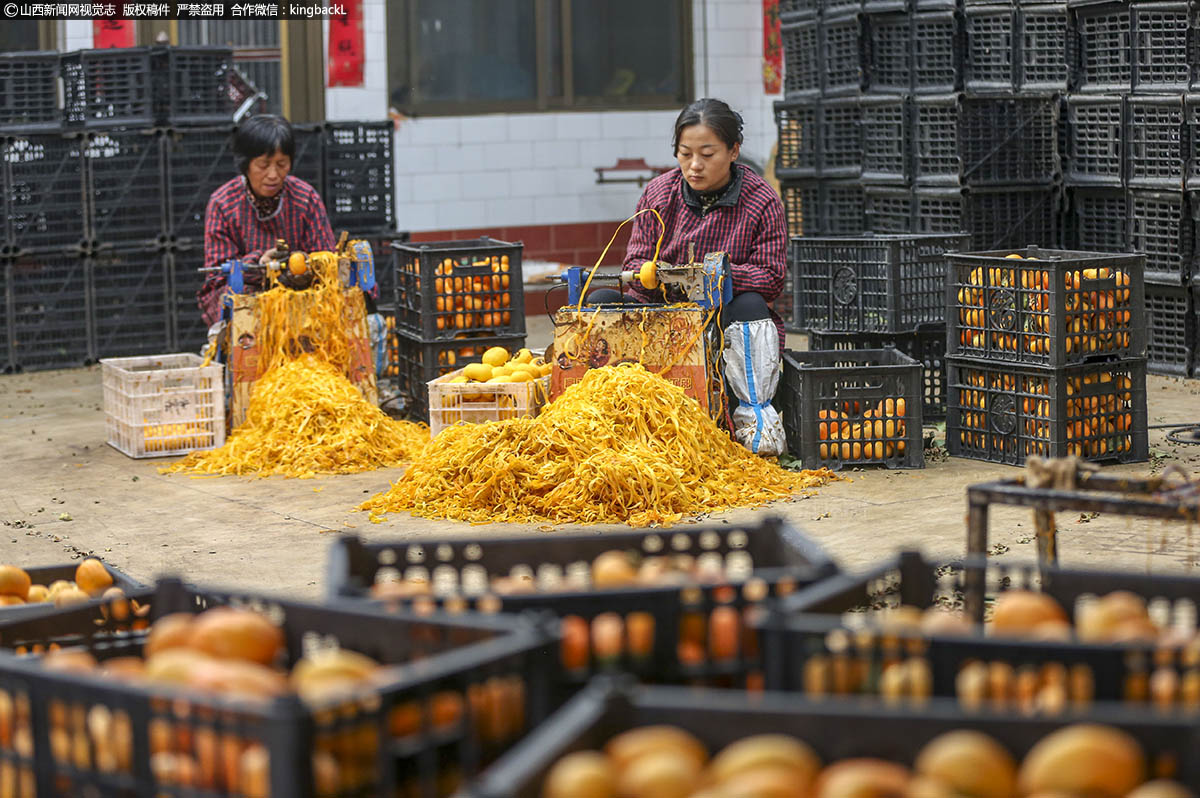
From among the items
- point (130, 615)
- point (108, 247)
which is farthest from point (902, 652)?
point (108, 247)

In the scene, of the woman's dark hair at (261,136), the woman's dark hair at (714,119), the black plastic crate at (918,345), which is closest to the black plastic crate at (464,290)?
the woman's dark hair at (261,136)

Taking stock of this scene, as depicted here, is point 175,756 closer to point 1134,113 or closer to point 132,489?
point 132,489

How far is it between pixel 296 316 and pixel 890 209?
4359 mm

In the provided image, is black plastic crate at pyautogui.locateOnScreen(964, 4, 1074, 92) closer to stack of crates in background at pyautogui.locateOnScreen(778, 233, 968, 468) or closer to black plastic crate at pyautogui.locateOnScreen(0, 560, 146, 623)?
stack of crates in background at pyautogui.locateOnScreen(778, 233, 968, 468)

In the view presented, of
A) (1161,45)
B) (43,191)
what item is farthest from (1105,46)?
(43,191)

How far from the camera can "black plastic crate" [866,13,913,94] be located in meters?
11.2

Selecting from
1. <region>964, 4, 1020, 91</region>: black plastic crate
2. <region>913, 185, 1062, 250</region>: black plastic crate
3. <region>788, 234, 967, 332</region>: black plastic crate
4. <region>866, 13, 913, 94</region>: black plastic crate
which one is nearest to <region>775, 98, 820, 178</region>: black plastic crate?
<region>866, 13, 913, 94</region>: black plastic crate

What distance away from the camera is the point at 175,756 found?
7.37 ft

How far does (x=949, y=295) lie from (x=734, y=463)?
1352 mm

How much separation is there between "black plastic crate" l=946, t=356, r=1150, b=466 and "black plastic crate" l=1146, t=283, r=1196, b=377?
2568 mm

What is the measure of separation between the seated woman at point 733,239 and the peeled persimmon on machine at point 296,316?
140 centimetres

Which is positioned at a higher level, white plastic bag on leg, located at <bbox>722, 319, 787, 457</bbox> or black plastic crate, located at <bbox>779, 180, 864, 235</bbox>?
black plastic crate, located at <bbox>779, 180, 864, 235</bbox>

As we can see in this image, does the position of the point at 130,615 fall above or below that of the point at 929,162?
below

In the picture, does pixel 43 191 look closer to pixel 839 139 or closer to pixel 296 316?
pixel 296 316
